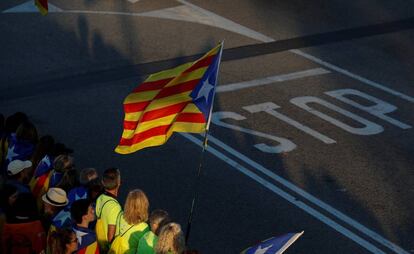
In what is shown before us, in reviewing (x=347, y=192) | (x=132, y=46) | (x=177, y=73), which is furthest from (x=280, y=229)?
(x=132, y=46)

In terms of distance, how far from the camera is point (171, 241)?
8.07 m

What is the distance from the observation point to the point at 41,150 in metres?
10.9

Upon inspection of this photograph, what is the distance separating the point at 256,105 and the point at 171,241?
7.61 meters

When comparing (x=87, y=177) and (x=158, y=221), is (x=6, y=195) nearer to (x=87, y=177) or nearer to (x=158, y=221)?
(x=87, y=177)

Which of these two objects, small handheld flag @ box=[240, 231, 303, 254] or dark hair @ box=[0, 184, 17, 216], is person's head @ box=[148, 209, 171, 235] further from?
small handheld flag @ box=[240, 231, 303, 254]

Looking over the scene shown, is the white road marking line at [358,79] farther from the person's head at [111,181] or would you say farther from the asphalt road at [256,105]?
the person's head at [111,181]

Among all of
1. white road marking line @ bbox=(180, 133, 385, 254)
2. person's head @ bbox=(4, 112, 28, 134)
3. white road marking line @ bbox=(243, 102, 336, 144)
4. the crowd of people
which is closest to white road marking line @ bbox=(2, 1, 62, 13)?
white road marking line @ bbox=(243, 102, 336, 144)

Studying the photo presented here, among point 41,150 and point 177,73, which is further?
point 41,150

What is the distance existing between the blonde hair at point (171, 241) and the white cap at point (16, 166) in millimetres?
2803

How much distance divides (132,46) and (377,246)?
8.16m

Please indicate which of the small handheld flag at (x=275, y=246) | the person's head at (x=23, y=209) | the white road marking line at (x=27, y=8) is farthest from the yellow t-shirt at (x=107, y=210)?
the white road marking line at (x=27, y=8)

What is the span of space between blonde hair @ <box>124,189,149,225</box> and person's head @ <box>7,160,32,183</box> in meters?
1.94

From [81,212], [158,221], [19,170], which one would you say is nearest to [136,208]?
[158,221]

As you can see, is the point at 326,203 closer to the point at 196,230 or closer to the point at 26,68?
the point at 196,230
